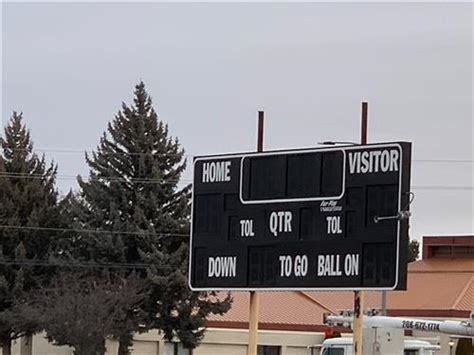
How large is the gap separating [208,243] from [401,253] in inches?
134

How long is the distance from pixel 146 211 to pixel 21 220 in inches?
207

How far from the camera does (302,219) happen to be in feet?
63.0

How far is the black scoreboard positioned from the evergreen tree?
1355 inches

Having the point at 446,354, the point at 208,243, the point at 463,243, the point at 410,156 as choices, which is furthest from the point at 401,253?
the point at 463,243

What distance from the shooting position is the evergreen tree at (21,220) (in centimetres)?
5384

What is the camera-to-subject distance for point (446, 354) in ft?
157

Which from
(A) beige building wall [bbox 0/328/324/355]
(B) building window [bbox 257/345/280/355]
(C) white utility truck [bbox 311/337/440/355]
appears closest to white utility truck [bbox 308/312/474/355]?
(C) white utility truck [bbox 311/337/440/355]

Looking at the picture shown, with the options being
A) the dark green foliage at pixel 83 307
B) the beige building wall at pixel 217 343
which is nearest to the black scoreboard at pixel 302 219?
the dark green foliage at pixel 83 307

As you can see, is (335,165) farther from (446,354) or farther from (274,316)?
(274,316)

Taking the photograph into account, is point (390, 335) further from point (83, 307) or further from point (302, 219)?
point (83, 307)

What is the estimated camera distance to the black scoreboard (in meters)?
18.3

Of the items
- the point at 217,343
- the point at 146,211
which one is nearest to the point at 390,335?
the point at 146,211

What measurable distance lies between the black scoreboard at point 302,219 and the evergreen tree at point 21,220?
3441 cm

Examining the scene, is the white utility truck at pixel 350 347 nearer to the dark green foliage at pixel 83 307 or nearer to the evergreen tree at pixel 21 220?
the dark green foliage at pixel 83 307
